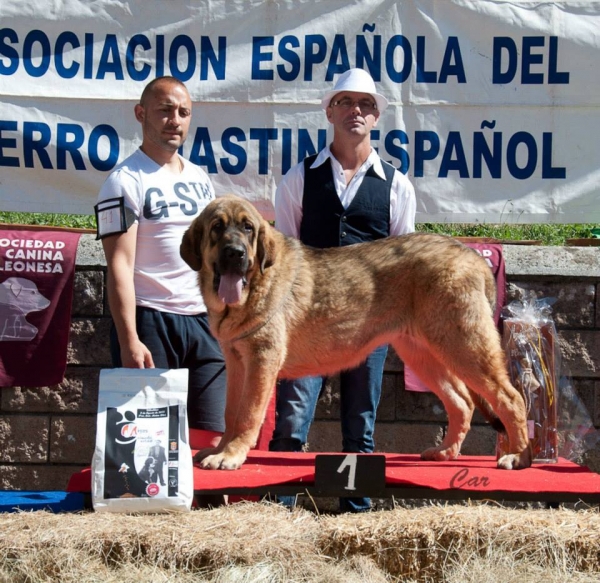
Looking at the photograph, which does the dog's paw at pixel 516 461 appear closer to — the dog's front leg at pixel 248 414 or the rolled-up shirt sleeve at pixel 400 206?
the dog's front leg at pixel 248 414

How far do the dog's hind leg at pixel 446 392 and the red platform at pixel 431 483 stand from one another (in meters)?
0.58

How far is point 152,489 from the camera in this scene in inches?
154

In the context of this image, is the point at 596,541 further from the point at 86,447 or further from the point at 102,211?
the point at 86,447

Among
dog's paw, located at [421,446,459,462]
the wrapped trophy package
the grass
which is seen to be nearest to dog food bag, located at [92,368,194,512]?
dog's paw, located at [421,446,459,462]

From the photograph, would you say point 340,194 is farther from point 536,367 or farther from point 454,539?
point 454,539

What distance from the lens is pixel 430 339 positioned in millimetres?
4766

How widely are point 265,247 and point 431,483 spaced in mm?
1567

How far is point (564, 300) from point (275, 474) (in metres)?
3.18

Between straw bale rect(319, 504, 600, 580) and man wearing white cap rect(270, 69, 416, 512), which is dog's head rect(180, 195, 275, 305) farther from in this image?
straw bale rect(319, 504, 600, 580)

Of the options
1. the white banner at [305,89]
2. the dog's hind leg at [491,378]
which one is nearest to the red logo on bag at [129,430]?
the dog's hind leg at [491,378]

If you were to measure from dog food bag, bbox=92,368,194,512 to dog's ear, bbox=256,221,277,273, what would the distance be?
838 mm

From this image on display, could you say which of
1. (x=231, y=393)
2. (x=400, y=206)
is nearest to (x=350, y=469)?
(x=231, y=393)

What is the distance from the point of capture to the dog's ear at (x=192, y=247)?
4531 millimetres

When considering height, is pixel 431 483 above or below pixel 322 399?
below
